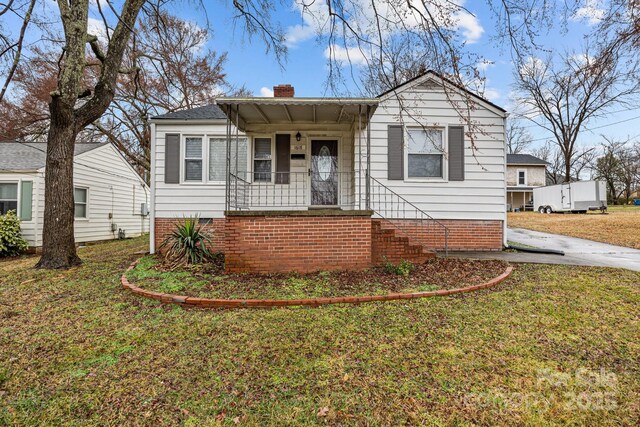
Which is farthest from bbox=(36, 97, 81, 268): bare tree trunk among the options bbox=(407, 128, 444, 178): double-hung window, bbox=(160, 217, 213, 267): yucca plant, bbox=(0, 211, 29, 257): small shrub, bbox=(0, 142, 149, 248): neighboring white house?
bbox=(407, 128, 444, 178): double-hung window

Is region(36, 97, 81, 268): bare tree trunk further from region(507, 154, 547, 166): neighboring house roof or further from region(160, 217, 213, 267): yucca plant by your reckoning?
region(507, 154, 547, 166): neighboring house roof

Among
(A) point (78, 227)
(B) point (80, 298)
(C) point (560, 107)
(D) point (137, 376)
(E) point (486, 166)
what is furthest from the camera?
(C) point (560, 107)

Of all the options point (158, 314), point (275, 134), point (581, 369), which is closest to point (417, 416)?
point (581, 369)

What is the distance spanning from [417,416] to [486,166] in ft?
23.6

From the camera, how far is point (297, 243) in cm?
582

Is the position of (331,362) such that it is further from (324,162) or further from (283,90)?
(283,90)

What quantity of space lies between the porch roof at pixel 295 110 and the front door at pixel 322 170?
0.67m

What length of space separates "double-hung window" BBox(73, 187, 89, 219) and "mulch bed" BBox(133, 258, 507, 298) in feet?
29.5

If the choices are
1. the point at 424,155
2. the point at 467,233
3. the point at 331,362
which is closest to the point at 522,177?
the point at 467,233

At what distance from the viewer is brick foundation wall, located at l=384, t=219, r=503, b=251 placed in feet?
25.7

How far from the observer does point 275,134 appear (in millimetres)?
8164

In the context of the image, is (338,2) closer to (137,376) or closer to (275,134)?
(275,134)

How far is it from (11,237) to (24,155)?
387 cm

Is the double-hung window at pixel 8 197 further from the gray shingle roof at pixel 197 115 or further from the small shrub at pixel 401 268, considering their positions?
the small shrub at pixel 401 268
